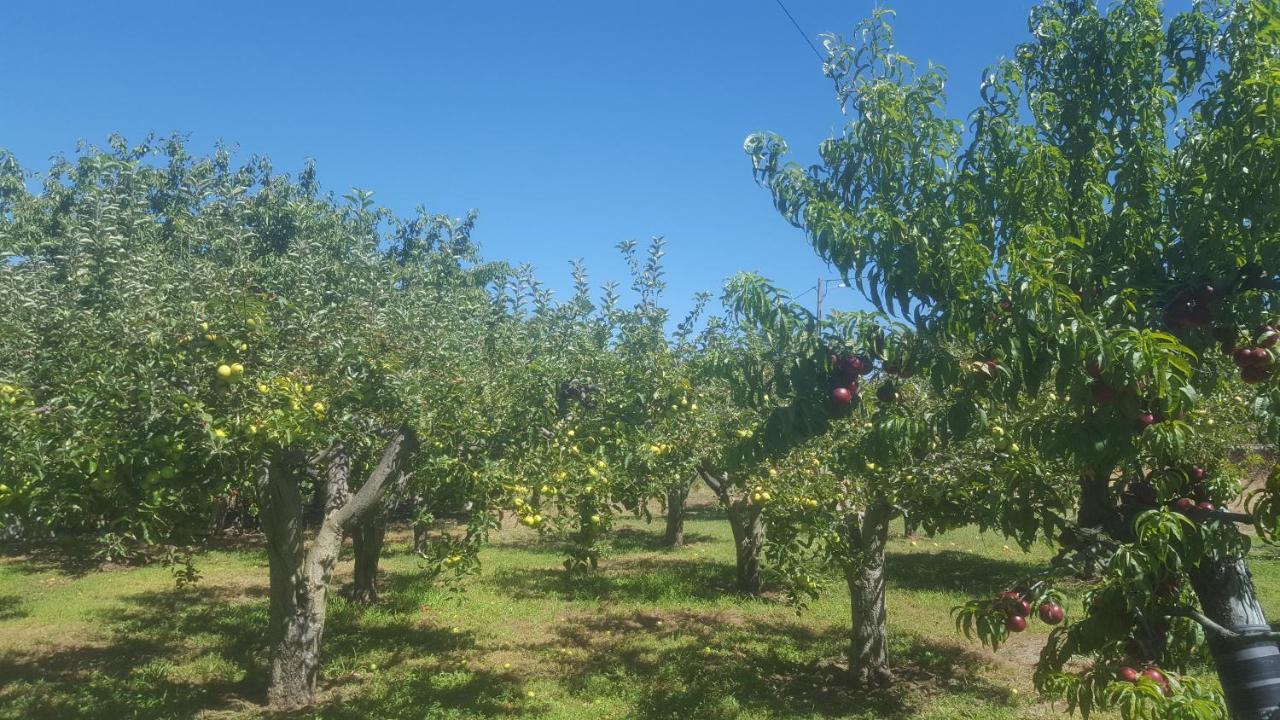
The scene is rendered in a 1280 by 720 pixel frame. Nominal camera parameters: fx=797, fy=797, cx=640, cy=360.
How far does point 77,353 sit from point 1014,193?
18.1ft

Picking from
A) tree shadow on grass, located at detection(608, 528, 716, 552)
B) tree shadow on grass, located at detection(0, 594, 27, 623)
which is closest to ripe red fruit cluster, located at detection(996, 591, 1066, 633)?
tree shadow on grass, located at detection(0, 594, 27, 623)

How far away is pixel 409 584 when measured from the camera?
43.5 ft

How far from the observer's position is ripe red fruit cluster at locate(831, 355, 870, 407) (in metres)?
2.96

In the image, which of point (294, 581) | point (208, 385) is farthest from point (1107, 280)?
point (294, 581)

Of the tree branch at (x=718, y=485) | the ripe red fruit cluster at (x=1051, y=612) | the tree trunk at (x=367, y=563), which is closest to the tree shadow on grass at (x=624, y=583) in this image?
the tree trunk at (x=367, y=563)

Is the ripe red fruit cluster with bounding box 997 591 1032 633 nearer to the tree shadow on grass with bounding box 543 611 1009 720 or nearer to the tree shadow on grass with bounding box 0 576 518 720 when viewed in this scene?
the tree shadow on grass with bounding box 543 611 1009 720

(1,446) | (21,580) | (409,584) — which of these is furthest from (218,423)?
(21,580)

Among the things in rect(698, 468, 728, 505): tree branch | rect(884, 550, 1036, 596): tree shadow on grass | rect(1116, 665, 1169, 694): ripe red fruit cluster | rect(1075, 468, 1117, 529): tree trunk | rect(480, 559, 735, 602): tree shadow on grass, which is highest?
rect(698, 468, 728, 505): tree branch

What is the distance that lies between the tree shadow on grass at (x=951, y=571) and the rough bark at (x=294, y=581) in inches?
365

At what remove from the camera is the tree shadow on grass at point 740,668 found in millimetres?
7918

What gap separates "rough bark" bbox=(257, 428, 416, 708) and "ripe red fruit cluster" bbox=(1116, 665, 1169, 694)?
6.37 meters

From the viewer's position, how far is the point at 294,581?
766 centimetres

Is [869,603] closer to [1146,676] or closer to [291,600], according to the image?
[291,600]

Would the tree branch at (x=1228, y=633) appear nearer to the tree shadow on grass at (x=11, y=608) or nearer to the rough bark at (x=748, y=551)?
the rough bark at (x=748, y=551)
